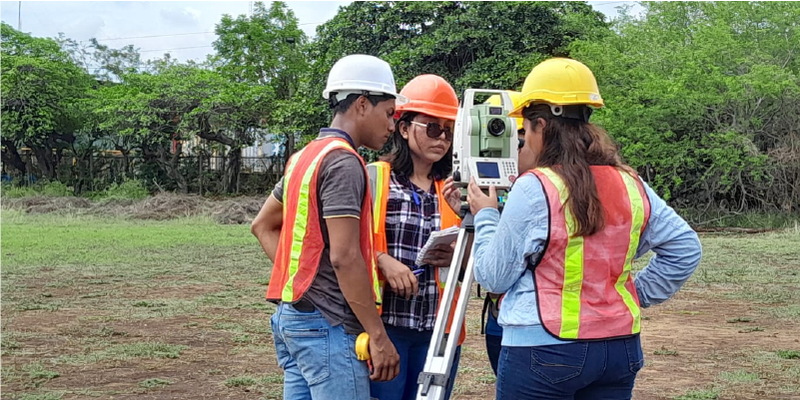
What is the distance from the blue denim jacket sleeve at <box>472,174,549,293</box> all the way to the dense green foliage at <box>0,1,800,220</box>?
17.4 meters

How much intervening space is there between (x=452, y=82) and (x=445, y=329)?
21191mm

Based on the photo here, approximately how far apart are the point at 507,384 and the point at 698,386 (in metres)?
3.99

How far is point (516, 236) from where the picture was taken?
2.46 metres

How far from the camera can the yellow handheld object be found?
2637 millimetres

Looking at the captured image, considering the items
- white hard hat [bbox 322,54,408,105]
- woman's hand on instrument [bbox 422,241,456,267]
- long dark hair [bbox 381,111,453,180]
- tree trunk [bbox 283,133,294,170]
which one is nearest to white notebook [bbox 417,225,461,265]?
woman's hand on instrument [bbox 422,241,456,267]

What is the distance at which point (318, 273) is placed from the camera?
2670 millimetres

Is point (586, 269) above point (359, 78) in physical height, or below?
below

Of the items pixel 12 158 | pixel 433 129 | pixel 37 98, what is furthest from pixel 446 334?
pixel 12 158

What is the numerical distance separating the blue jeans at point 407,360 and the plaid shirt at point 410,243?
48mm

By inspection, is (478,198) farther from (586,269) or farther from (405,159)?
(405,159)

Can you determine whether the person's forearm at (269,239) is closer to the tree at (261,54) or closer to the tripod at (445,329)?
the tripod at (445,329)

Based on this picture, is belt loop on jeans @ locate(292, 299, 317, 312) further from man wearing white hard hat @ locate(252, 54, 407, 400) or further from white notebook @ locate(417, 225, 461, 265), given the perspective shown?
white notebook @ locate(417, 225, 461, 265)

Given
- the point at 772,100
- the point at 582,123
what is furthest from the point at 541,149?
the point at 772,100

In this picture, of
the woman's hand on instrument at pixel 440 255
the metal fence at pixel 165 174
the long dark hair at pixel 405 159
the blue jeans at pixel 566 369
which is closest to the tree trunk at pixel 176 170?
A: the metal fence at pixel 165 174
